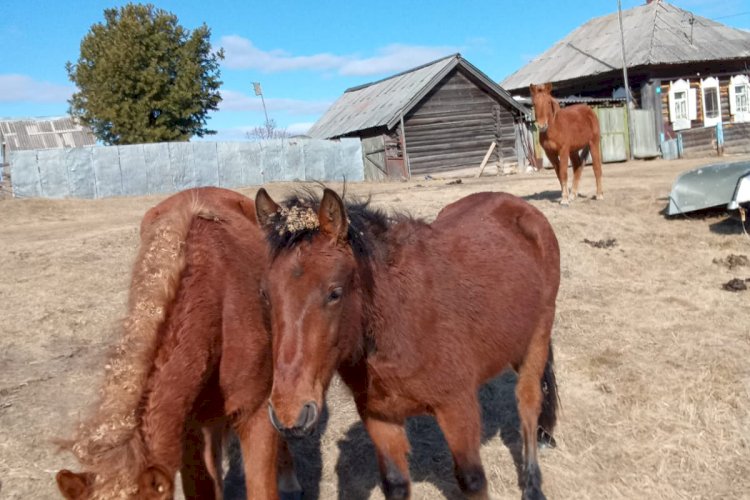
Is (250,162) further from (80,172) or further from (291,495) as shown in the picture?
(291,495)

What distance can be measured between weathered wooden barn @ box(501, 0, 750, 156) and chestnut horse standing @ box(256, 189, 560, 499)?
25.2 metres

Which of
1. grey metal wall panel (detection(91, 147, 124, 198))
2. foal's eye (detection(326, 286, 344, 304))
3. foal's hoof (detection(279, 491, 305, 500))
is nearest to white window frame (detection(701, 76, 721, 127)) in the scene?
grey metal wall panel (detection(91, 147, 124, 198))

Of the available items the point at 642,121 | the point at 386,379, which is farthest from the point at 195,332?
the point at 642,121

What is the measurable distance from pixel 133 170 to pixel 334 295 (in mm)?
21876

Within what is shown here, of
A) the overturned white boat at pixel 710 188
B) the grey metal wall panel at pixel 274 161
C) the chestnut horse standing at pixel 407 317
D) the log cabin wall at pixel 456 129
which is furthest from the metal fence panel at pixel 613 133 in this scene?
the chestnut horse standing at pixel 407 317

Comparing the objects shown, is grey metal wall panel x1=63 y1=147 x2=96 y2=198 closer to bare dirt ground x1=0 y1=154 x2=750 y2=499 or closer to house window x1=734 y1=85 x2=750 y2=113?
bare dirt ground x1=0 y1=154 x2=750 y2=499

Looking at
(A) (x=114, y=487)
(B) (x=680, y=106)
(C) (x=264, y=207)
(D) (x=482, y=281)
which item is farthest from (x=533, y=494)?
(B) (x=680, y=106)

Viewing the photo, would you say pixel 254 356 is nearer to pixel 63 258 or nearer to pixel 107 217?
pixel 63 258

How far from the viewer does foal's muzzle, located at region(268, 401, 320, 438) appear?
7.47 ft

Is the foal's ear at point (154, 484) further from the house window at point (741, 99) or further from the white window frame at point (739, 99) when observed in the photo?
the house window at point (741, 99)

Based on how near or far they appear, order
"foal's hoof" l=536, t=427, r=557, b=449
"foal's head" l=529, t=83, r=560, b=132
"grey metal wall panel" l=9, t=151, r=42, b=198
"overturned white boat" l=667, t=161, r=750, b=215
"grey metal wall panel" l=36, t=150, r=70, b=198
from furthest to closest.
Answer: "grey metal wall panel" l=36, t=150, r=70, b=198 → "grey metal wall panel" l=9, t=151, r=42, b=198 → "foal's head" l=529, t=83, r=560, b=132 → "overturned white boat" l=667, t=161, r=750, b=215 → "foal's hoof" l=536, t=427, r=557, b=449

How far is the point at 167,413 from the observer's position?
7.84 ft

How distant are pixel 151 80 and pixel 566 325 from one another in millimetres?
26723

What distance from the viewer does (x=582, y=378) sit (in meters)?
5.31
